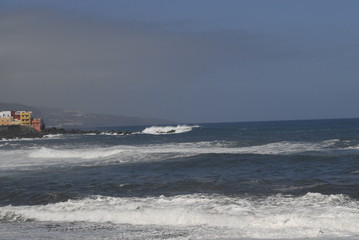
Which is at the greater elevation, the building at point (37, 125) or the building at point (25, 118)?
the building at point (25, 118)

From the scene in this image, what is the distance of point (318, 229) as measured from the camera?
8.93 metres

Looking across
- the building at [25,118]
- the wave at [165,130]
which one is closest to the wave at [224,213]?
the wave at [165,130]

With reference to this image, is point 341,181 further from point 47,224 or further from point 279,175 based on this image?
point 47,224

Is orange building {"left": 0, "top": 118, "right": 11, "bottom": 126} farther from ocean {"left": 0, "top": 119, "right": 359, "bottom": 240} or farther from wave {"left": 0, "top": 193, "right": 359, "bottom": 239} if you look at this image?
wave {"left": 0, "top": 193, "right": 359, "bottom": 239}

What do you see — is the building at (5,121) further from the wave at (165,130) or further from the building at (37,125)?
the wave at (165,130)

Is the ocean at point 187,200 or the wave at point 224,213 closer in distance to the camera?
the wave at point 224,213

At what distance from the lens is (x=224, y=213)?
10.7 meters

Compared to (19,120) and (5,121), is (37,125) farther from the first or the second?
(5,121)

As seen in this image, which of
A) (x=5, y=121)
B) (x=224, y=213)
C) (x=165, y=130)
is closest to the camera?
(x=224, y=213)

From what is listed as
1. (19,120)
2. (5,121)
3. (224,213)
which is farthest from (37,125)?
(224,213)

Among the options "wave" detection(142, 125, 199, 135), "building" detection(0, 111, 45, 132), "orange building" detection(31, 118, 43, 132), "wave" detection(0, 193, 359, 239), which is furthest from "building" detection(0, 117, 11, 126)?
"wave" detection(0, 193, 359, 239)

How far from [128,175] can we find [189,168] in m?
3.16

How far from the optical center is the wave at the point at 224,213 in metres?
9.29

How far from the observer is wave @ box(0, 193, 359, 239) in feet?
30.5
